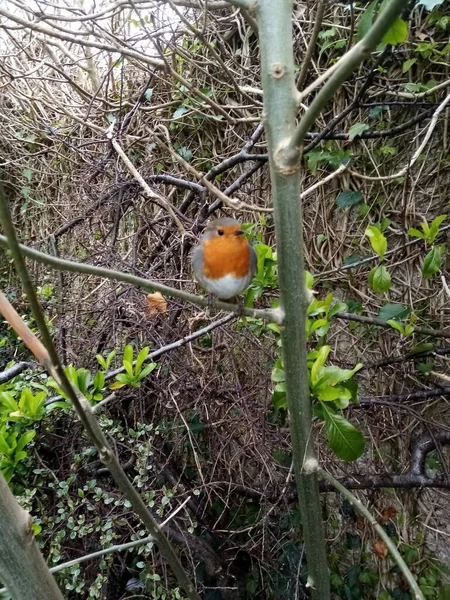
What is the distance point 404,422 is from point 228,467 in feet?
2.24

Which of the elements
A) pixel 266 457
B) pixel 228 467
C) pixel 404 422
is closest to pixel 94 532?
pixel 228 467

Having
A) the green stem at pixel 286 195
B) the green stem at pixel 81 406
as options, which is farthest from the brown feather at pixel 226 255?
the green stem at pixel 81 406

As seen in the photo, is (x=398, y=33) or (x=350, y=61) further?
(x=398, y=33)

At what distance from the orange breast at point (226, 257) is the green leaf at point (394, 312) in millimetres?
551

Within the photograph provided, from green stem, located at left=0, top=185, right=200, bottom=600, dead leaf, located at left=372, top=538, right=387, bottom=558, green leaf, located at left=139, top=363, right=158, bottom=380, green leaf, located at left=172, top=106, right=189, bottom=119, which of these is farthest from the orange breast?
dead leaf, located at left=372, top=538, right=387, bottom=558

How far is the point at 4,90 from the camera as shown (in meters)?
2.98

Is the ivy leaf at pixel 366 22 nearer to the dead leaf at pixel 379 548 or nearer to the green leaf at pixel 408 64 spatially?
the green leaf at pixel 408 64

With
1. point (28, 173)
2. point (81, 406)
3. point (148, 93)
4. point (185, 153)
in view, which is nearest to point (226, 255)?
point (81, 406)

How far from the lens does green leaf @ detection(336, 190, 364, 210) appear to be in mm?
1737

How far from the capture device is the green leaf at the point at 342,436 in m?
0.93

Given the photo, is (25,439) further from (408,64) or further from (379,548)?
(408,64)

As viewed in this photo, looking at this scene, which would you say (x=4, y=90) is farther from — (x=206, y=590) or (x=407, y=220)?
(x=206, y=590)

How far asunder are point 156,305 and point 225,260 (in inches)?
20.1

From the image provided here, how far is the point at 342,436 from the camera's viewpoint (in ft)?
3.08
